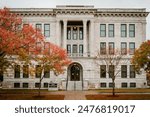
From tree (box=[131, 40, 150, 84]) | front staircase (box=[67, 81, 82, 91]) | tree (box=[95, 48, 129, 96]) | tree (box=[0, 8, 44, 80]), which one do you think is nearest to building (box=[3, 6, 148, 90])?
tree (box=[95, 48, 129, 96])

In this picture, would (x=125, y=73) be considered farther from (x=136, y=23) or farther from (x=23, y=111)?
(x=23, y=111)

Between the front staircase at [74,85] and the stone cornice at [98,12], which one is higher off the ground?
the stone cornice at [98,12]

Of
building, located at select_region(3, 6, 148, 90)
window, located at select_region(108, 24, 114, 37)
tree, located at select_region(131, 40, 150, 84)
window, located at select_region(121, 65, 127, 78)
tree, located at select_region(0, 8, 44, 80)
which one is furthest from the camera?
window, located at select_region(108, 24, 114, 37)

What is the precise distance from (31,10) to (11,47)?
25520 millimetres

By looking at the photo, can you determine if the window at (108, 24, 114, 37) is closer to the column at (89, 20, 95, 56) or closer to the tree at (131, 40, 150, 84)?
the column at (89, 20, 95, 56)

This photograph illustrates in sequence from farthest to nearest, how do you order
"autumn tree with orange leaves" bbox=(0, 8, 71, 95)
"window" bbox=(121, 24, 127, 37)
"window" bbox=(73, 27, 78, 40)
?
"window" bbox=(73, 27, 78, 40), "window" bbox=(121, 24, 127, 37), "autumn tree with orange leaves" bbox=(0, 8, 71, 95)

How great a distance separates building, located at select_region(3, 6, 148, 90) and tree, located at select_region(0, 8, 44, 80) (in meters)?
18.5

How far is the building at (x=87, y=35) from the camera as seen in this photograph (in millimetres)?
48250

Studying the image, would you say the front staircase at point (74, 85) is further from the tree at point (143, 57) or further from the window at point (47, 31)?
the tree at point (143, 57)

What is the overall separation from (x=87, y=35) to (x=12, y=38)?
26260 mm

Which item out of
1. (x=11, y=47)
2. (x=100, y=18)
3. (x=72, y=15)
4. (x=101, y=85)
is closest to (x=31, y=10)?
(x=72, y=15)

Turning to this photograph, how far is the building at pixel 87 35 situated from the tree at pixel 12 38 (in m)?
18.5

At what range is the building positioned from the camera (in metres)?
48.2

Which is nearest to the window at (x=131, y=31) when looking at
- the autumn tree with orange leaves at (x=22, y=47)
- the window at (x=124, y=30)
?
the window at (x=124, y=30)
